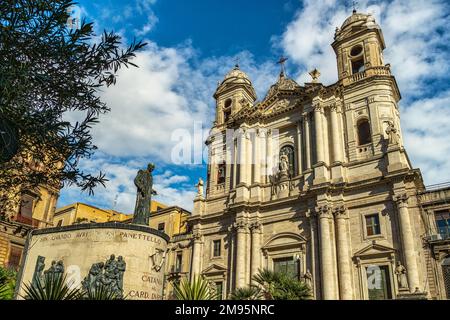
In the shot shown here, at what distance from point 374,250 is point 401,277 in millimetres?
2295

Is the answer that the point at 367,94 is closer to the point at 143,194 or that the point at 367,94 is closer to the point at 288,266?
the point at 288,266

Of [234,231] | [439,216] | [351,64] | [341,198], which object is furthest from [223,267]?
[351,64]

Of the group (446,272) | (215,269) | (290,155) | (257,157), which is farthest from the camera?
(257,157)

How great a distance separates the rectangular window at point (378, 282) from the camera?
1986cm

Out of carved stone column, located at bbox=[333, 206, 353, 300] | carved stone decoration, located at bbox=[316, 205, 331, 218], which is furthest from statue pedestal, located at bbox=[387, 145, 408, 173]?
carved stone decoration, located at bbox=[316, 205, 331, 218]

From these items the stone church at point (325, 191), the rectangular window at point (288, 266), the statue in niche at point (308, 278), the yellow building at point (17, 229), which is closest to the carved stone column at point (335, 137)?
→ the stone church at point (325, 191)

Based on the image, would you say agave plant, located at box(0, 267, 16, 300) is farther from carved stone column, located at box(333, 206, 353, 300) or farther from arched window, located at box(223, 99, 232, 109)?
arched window, located at box(223, 99, 232, 109)

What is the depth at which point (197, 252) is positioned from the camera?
2781 centimetres

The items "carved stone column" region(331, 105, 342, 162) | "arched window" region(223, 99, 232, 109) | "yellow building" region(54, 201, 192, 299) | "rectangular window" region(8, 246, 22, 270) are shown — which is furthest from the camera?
"arched window" region(223, 99, 232, 109)

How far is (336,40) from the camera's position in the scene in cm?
2928

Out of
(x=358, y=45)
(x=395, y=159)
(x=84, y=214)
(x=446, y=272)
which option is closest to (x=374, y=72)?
(x=358, y=45)

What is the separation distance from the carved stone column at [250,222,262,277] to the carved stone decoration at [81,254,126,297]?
14.6 meters

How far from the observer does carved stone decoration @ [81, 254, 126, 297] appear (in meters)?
10.6
